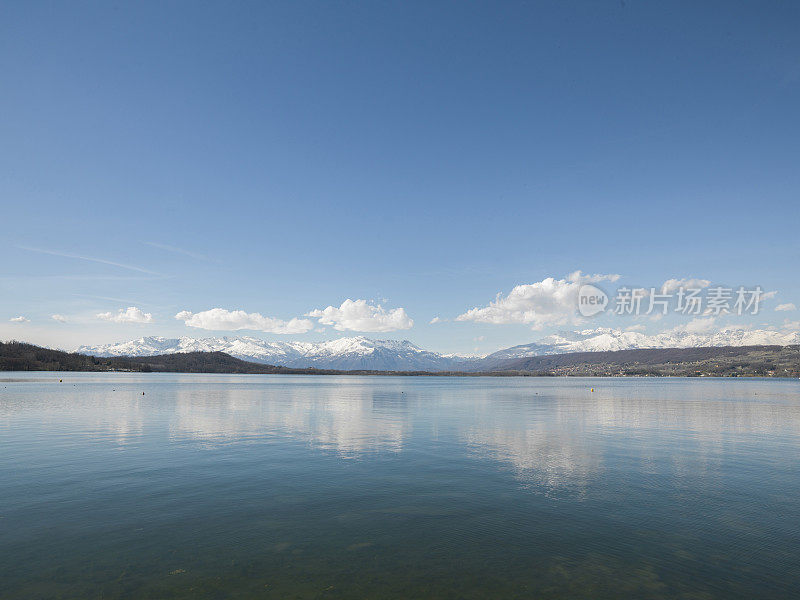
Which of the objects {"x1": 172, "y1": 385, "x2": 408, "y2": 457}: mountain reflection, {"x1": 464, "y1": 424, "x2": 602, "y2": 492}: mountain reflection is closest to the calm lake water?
{"x1": 464, "y1": 424, "x2": 602, "y2": 492}: mountain reflection

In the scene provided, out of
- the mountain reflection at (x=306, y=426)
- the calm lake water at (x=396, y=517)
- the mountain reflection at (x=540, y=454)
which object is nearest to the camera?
the calm lake water at (x=396, y=517)

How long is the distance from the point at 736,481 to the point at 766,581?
58.5 ft

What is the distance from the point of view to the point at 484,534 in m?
20.9

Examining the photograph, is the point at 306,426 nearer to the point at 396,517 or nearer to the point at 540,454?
the point at 540,454

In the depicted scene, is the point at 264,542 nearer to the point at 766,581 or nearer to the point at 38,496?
the point at 38,496

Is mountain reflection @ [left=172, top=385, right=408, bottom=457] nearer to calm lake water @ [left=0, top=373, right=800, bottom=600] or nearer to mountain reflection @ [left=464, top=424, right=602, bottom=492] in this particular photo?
calm lake water @ [left=0, top=373, right=800, bottom=600]

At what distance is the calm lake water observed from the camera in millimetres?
16203

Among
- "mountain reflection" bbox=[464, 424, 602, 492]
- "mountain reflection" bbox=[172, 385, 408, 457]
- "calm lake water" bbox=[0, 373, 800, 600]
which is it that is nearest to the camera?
"calm lake water" bbox=[0, 373, 800, 600]

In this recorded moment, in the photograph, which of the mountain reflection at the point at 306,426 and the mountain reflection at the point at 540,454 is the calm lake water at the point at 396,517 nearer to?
the mountain reflection at the point at 540,454

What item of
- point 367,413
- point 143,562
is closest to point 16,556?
point 143,562

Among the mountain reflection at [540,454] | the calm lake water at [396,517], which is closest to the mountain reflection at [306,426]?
the calm lake water at [396,517]

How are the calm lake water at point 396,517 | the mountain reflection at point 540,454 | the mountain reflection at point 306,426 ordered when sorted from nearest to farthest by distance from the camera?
the calm lake water at point 396,517 < the mountain reflection at point 540,454 < the mountain reflection at point 306,426

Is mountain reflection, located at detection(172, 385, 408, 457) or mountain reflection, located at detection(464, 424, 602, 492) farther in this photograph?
mountain reflection, located at detection(172, 385, 408, 457)

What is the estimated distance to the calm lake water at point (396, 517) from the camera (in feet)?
53.2
